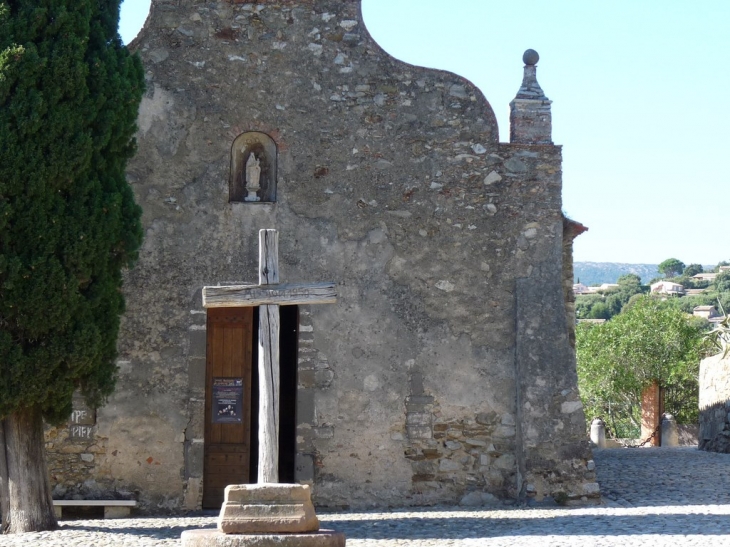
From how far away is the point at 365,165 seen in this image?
→ 1127 centimetres

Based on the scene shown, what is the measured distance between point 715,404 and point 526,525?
29.2 feet

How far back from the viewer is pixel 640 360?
29.5 meters

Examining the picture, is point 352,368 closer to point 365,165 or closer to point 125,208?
point 365,165

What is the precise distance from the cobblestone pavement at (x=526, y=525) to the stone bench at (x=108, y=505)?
1.39ft

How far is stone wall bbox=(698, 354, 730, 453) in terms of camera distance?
16.3m

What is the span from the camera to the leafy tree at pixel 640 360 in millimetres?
28469

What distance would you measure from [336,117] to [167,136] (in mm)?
1945

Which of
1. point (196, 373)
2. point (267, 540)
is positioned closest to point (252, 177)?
point (196, 373)

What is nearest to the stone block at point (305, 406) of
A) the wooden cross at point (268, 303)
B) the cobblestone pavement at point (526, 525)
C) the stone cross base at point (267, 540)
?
the cobblestone pavement at point (526, 525)

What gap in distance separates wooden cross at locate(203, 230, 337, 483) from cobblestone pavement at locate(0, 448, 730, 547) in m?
1.33

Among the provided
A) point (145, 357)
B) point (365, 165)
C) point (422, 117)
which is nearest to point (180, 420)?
point (145, 357)

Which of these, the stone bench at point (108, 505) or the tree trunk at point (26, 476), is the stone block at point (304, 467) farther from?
the tree trunk at point (26, 476)

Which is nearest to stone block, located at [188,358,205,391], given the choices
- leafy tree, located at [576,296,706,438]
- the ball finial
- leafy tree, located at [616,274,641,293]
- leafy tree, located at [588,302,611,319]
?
the ball finial

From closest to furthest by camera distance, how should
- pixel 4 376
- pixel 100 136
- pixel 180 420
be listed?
1. pixel 4 376
2. pixel 100 136
3. pixel 180 420
